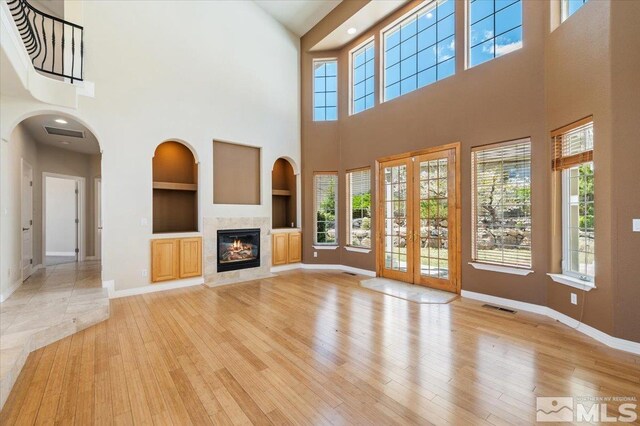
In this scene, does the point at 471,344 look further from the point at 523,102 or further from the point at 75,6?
the point at 75,6

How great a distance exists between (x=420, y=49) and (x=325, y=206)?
3810 mm

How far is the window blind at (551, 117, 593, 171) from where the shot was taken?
10.8 feet

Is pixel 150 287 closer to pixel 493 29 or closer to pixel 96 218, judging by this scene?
pixel 96 218

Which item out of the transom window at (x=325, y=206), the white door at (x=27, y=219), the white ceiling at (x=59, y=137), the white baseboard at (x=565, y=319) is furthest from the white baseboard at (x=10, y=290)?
the white baseboard at (x=565, y=319)

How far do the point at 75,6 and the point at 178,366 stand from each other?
5.52 metres

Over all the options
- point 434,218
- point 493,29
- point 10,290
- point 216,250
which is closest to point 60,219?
point 10,290

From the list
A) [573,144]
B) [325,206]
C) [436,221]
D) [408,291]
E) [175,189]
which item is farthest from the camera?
[325,206]

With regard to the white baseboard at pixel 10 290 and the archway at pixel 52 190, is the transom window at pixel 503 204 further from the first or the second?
the white baseboard at pixel 10 290

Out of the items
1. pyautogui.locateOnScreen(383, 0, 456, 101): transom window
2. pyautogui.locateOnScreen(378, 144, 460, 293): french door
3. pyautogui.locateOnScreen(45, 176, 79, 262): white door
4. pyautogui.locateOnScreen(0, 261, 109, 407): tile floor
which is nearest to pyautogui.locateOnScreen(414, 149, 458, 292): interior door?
pyautogui.locateOnScreen(378, 144, 460, 293): french door

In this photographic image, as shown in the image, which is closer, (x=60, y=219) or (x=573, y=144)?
(x=573, y=144)

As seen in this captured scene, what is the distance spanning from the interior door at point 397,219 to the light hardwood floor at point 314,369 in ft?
5.46

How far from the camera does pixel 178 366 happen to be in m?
2.57

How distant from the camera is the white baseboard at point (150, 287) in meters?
4.67

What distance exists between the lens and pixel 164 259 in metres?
5.16
